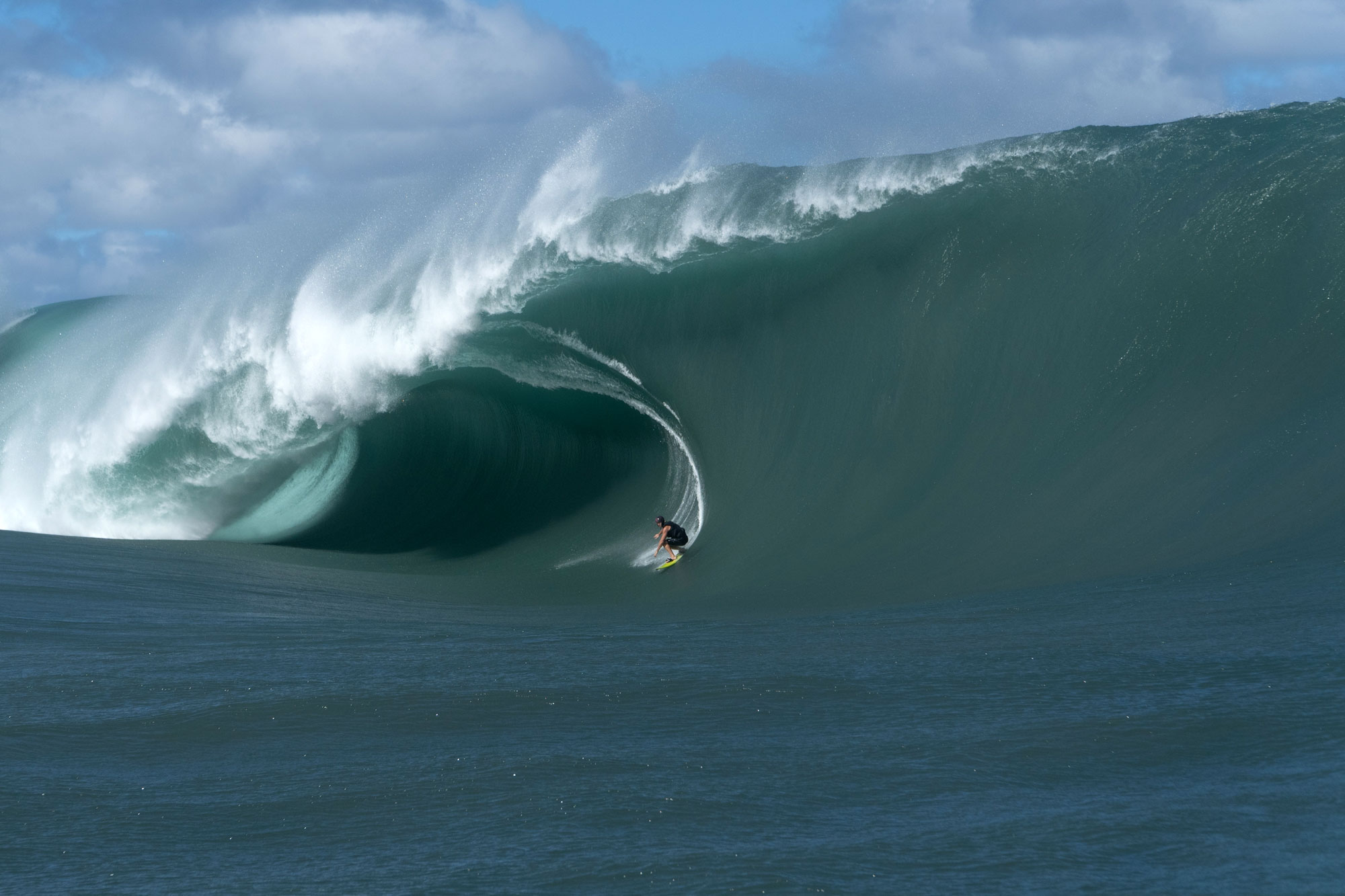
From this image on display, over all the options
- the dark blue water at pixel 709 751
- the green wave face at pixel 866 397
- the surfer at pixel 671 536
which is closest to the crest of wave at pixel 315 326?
the green wave face at pixel 866 397

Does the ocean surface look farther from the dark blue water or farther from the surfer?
the surfer

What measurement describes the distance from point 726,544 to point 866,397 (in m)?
2.22

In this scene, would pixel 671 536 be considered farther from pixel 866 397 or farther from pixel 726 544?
pixel 866 397

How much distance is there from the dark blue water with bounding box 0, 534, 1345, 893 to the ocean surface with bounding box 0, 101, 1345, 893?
24mm

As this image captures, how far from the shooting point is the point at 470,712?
4867 mm

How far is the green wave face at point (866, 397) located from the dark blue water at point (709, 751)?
1991 millimetres

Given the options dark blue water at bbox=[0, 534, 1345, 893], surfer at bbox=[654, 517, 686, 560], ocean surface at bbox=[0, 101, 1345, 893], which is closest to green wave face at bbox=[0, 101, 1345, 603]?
ocean surface at bbox=[0, 101, 1345, 893]

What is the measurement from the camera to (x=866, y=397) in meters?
11.3

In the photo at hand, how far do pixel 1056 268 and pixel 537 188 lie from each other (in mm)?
5370

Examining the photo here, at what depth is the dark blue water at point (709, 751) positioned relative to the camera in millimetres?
3293

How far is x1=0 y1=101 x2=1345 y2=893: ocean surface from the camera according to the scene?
359cm

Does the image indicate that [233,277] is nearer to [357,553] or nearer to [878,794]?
[357,553]

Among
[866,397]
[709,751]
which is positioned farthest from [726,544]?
[709,751]

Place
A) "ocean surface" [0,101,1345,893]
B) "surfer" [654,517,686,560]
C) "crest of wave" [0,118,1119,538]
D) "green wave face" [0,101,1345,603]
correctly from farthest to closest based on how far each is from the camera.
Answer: "crest of wave" [0,118,1119,538]
"surfer" [654,517,686,560]
"green wave face" [0,101,1345,603]
"ocean surface" [0,101,1345,893]
